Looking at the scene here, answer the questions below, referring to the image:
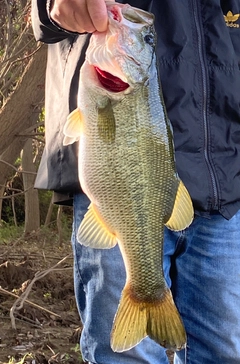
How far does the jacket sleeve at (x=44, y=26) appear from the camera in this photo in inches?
87.0

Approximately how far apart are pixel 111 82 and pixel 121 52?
0.10 metres

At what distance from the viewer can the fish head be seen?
6.68ft

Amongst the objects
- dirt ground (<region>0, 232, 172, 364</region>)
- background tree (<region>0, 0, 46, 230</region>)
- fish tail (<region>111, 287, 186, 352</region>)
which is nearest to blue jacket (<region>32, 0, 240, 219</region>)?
fish tail (<region>111, 287, 186, 352</region>)

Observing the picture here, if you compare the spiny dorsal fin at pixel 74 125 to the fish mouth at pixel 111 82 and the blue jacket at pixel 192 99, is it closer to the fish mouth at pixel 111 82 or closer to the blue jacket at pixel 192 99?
the fish mouth at pixel 111 82

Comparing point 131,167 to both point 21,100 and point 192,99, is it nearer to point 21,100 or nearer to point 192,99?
point 192,99

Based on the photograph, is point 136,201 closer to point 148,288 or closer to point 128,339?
point 148,288

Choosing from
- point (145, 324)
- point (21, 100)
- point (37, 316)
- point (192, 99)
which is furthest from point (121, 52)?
point (37, 316)

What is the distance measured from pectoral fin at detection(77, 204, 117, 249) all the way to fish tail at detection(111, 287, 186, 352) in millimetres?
182

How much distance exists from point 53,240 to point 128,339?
7878 mm

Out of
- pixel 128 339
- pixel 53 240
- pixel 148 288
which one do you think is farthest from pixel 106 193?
pixel 53 240

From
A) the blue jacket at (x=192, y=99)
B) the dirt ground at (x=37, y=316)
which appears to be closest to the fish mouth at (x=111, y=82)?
the blue jacket at (x=192, y=99)

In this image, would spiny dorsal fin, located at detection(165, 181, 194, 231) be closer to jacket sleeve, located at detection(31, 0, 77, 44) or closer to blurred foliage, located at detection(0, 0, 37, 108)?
jacket sleeve, located at detection(31, 0, 77, 44)

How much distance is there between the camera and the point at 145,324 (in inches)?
86.9

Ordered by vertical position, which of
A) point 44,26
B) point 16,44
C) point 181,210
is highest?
point 44,26
